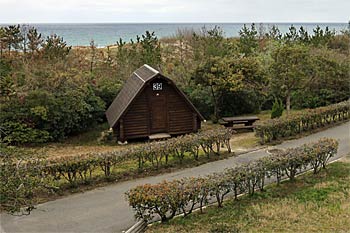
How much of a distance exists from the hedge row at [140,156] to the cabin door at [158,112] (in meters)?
3.77

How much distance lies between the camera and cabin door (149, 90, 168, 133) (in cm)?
1777

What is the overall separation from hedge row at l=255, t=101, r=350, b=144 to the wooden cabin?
3950 mm

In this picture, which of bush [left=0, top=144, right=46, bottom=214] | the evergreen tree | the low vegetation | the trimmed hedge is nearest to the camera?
bush [left=0, top=144, right=46, bottom=214]

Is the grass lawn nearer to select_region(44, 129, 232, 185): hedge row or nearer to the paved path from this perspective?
the paved path

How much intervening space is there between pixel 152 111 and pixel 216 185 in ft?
29.9

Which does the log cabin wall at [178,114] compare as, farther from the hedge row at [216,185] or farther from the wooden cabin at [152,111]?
the hedge row at [216,185]

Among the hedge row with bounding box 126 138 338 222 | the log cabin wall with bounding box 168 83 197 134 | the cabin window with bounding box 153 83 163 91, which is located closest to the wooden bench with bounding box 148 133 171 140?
the log cabin wall with bounding box 168 83 197 134

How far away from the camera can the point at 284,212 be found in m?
9.00

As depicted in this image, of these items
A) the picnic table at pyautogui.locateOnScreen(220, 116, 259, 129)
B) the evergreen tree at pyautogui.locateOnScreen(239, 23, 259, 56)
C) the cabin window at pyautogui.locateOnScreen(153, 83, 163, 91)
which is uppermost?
the evergreen tree at pyautogui.locateOnScreen(239, 23, 259, 56)

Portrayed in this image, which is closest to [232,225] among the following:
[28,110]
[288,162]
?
[288,162]

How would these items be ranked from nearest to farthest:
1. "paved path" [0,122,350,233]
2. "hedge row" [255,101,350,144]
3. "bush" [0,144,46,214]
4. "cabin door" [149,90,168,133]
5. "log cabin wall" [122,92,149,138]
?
"bush" [0,144,46,214], "paved path" [0,122,350,233], "hedge row" [255,101,350,144], "log cabin wall" [122,92,149,138], "cabin door" [149,90,168,133]

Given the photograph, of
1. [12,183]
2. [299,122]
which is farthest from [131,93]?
[12,183]

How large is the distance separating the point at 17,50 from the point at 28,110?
316 inches

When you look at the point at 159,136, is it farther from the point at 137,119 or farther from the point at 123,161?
the point at 123,161
